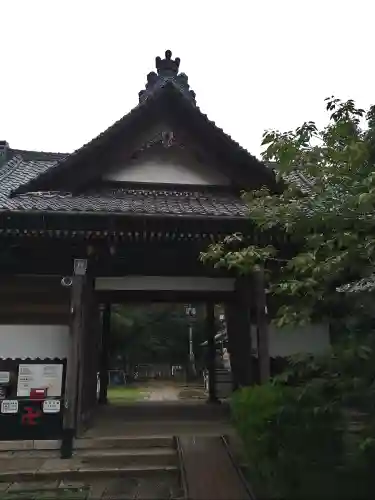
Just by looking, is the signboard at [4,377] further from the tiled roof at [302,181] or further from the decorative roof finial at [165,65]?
the decorative roof finial at [165,65]

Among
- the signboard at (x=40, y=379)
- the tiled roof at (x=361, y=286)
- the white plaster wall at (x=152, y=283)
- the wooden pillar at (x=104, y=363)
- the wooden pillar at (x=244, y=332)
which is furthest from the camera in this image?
the wooden pillar at (x=104, y=363)

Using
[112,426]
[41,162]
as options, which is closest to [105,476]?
[112,426]

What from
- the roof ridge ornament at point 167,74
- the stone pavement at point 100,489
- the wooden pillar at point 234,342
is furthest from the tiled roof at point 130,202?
the stone pavement at point 100,489

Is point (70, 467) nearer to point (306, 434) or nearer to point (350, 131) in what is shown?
point (306, 434)

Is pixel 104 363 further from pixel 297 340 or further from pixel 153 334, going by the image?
pixel 153 334

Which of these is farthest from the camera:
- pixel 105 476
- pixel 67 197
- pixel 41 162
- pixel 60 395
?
pixel 41 162

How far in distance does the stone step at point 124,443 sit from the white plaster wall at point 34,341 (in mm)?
1311

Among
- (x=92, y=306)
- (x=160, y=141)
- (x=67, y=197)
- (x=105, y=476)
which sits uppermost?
(x=160, y=141)

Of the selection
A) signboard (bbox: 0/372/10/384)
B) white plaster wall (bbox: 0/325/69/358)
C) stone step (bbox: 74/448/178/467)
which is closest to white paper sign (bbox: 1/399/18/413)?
signboard (bbox: 0/372/10/384)

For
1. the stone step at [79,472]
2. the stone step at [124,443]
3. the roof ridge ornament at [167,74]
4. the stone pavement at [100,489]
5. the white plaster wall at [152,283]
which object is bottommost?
the stone pavement at [100,489]

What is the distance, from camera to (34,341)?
261 inches

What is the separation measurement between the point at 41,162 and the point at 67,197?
4618 mm

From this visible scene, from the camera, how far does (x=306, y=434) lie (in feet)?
12.5

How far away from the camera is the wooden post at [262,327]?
6.37m
